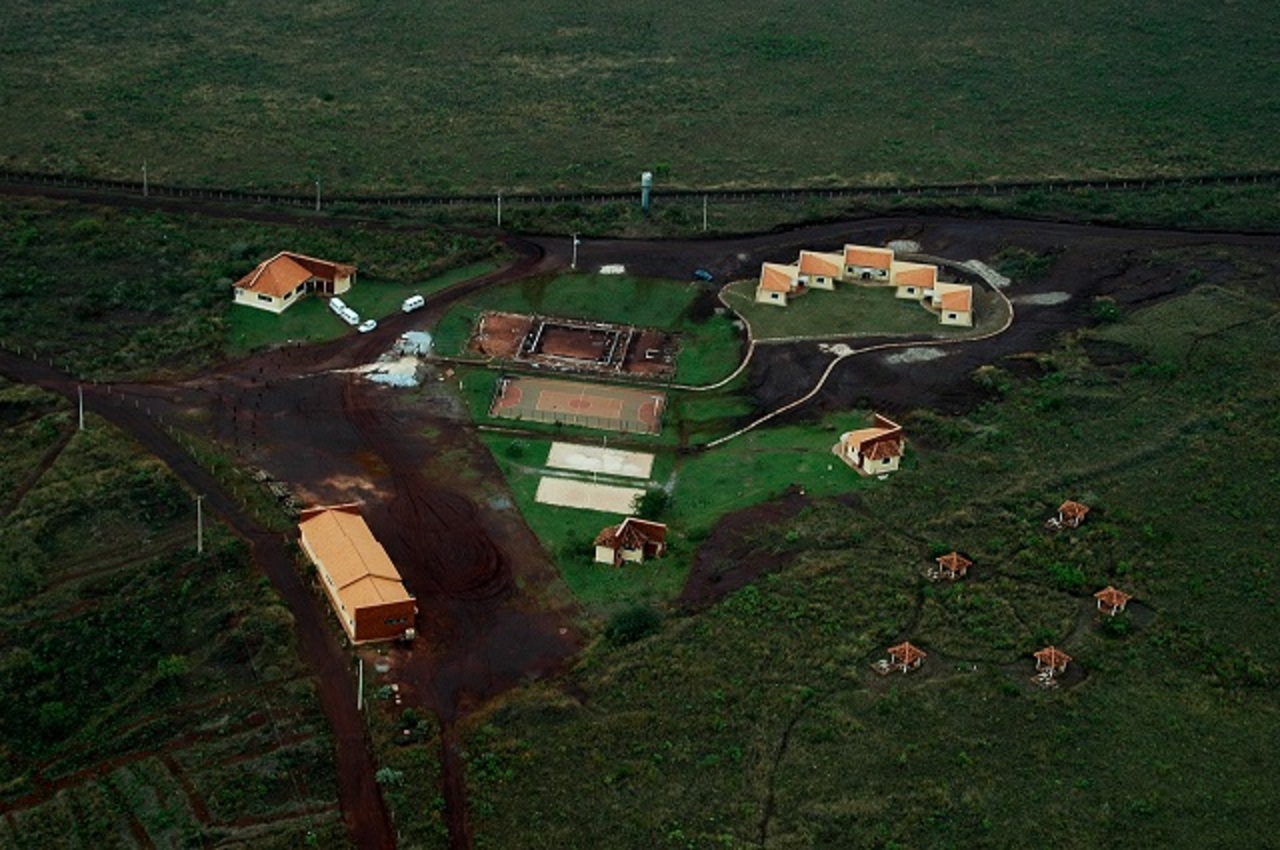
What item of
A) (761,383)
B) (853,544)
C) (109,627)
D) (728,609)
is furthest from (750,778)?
(761,383)

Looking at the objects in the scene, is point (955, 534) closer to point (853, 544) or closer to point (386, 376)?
point (853, 544)

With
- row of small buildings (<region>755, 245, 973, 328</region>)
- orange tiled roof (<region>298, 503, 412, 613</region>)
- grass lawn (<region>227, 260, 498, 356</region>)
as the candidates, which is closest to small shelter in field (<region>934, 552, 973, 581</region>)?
orange tiled roof (<region>298, 503, 412, 613</region>)

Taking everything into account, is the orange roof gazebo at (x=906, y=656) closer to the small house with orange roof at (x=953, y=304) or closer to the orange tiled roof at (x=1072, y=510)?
the orange tiled roof at (x=1072, y=510)

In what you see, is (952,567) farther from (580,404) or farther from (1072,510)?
(580,404)

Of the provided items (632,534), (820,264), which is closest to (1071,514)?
(632,534)

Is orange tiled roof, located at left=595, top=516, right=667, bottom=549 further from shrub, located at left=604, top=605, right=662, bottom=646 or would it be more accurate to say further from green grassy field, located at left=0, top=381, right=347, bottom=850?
green grassy field, located at left=0, top=381, right=347, bottom=850
